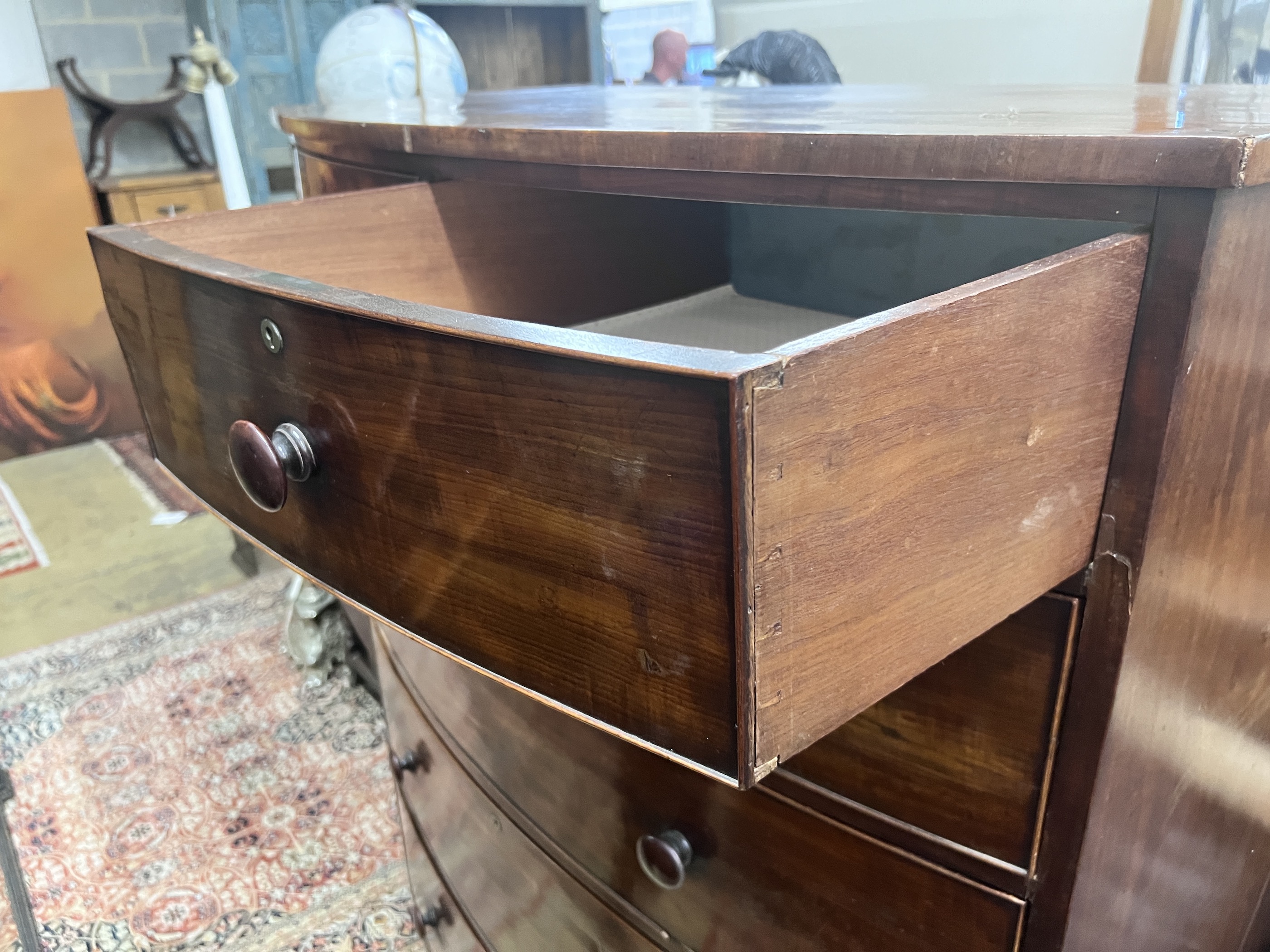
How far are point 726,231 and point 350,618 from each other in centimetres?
108

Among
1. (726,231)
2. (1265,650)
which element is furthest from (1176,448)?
(726,231)

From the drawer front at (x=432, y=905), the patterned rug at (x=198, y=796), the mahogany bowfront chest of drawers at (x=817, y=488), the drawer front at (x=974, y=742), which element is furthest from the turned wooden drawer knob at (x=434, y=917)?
the drawer front at (x=974, y=742)

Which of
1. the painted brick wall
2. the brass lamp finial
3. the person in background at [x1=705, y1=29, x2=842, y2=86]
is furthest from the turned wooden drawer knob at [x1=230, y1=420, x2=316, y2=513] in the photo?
the painted brick wall

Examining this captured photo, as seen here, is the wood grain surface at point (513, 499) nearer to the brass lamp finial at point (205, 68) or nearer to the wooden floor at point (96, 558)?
the wooden floor at point (96, 558)

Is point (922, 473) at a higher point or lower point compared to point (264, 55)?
lower

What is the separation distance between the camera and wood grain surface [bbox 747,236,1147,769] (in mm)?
287

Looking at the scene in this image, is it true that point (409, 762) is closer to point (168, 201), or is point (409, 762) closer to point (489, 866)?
point (489, 866)

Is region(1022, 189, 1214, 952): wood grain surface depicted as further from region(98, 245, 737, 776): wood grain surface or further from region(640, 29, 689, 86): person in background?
region(640, 29, 689, 86): person in background

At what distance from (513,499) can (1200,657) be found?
397mm

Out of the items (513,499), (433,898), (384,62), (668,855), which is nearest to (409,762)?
(433,898)

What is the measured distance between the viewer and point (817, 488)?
292mm

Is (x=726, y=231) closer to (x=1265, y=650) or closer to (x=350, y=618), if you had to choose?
(x=1265, y=650)

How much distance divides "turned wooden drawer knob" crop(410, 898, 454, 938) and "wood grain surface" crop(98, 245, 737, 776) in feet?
2.04

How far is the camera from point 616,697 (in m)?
0.34
